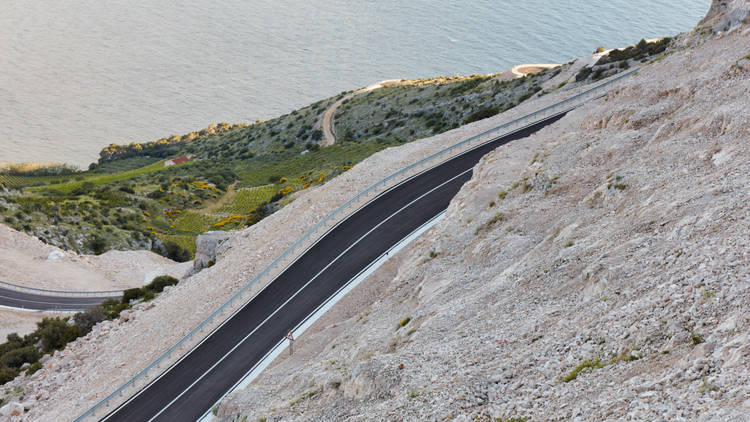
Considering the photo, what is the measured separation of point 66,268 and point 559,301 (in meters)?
45.9

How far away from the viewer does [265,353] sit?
2555cm

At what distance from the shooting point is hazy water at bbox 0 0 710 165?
10062 centimetres

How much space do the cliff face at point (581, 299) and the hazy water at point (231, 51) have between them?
8685 centimetres

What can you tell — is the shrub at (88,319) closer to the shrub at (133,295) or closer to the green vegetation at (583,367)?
the shrub at (133,295)

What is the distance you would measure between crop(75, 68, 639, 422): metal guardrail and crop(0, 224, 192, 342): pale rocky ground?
17.6 meters

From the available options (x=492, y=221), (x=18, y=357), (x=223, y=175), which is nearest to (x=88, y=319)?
(x=18, y=357)

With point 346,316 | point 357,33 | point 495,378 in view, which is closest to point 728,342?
point 495,378

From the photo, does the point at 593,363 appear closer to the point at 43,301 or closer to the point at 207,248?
the point at 207,248

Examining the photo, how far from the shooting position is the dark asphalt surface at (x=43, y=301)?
140 feet

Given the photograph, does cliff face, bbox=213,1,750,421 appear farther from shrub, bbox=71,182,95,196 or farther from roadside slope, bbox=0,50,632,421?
shrub, bbox=71,182,95,196

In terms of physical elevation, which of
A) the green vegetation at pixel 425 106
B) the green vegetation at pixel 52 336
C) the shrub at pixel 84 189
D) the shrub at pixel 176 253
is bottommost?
the shrub at pixel 176 253

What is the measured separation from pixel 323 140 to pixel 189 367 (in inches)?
2267

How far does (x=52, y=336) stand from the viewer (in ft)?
113

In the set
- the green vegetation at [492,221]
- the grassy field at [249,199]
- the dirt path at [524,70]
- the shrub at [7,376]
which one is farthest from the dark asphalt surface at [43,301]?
the dirt path at [524,70]
